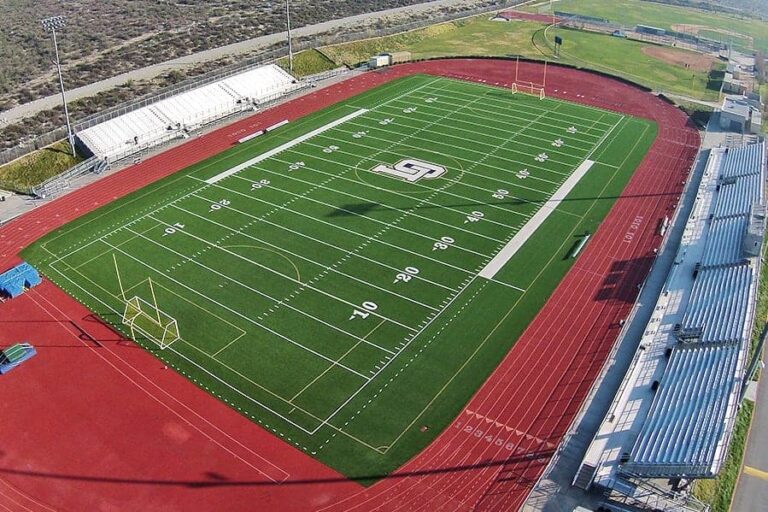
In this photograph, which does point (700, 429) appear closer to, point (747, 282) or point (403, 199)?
point (747, 282)

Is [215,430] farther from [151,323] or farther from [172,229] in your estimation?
[172,229]

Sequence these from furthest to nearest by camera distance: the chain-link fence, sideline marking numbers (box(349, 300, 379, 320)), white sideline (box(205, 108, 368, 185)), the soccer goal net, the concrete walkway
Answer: the chain-link fence < white sideline (box(205, 108, 368, 185)) < sideline marking numbers (box(349, 300, 379, 320)) < the soccer goal net < the concrete walkway

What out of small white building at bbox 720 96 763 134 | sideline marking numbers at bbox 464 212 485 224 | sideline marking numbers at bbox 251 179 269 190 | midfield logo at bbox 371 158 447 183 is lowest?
sideline marking numbers at bbox 464 212 485 224

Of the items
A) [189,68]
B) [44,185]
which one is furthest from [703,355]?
[189,68]

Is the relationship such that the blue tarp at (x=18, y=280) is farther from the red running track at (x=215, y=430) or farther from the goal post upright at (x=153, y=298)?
the goal post upright at (x=153, y=298)

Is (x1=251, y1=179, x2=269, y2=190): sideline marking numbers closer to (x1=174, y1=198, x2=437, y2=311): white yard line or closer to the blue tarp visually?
(x1=174, y1=198, x2=437, y2=311): white yard line

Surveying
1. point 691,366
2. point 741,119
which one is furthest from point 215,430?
point 741,119

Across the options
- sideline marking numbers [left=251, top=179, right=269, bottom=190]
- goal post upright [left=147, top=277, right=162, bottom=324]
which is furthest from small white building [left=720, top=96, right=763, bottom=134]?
goal post upright [left=147, top=277, right=162, bottom=324]
